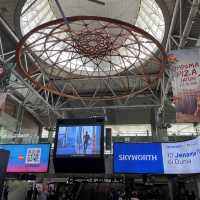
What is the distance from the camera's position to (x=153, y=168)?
57.2 ft

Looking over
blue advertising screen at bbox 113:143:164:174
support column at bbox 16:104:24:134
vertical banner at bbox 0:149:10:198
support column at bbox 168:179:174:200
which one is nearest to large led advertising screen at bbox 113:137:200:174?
blue advertising screen at bbox 113:143:164:174

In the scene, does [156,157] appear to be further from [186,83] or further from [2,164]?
[2,164]

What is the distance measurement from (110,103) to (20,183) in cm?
1364

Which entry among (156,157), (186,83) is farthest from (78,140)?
(186,83)

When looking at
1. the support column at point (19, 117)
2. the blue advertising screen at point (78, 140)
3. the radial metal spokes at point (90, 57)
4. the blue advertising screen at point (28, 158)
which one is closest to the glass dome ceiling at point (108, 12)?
the radial metal spokes at point (90, 57)

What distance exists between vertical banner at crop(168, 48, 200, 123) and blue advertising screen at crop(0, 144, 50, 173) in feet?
32.9

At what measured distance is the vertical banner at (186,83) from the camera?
43.8 feet

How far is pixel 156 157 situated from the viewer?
58.1 ft

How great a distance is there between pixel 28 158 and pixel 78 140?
3800 millimetres

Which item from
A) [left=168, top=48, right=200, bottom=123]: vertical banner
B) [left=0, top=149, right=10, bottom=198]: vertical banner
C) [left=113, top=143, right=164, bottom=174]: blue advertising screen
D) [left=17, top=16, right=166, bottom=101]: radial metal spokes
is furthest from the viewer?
[left=113, top=143, right=164, bottom=174]: blue advertising screen

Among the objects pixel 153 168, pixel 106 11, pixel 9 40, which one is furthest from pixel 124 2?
Answer: pixel 153 168

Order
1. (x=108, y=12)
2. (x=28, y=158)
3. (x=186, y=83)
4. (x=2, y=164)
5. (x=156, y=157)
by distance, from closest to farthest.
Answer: (x=2, y=164)
(x=186, y=83)
(x=156, y=157)
(x=28, y=158)
(x=108, y=12)

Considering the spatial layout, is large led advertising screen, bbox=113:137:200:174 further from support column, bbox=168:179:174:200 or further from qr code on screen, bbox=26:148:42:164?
qr code on screen, bbox=26:148:42:164

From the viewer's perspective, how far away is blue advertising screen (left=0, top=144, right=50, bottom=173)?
18750mm
